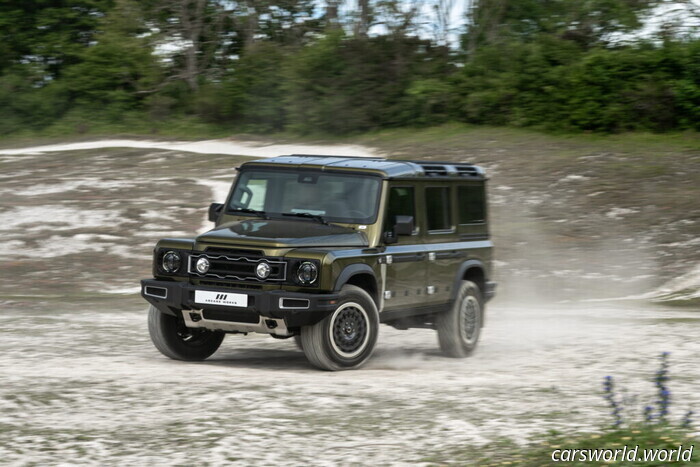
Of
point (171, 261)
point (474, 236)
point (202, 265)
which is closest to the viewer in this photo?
point (202, 265)

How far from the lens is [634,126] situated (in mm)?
31031

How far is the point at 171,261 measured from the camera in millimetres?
9875

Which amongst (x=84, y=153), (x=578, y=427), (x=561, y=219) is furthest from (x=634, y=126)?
(x=578, y=427)

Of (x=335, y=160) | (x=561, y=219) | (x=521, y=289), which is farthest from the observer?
(x=561, y=219)

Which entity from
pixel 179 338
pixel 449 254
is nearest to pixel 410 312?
pixel 449 254

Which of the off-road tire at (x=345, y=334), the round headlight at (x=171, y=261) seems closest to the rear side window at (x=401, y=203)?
the off-road tire at (x=345, y=334)

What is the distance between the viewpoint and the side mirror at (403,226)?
1020 cm

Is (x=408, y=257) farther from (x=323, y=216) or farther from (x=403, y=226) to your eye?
(x=323, y=216)

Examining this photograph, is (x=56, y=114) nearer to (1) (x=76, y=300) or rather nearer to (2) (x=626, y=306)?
(1) (x=76, y=300)

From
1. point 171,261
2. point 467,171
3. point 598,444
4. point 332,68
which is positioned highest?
point 332,68

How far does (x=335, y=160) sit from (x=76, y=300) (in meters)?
7.33

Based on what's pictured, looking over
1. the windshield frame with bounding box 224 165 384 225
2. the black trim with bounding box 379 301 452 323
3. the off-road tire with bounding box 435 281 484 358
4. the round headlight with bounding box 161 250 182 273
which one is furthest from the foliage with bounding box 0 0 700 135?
the round headlight with bounding box 161 250 182 273

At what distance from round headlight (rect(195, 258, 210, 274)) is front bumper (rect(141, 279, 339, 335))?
0.15m

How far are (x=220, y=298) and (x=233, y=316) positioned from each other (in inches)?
7.5
